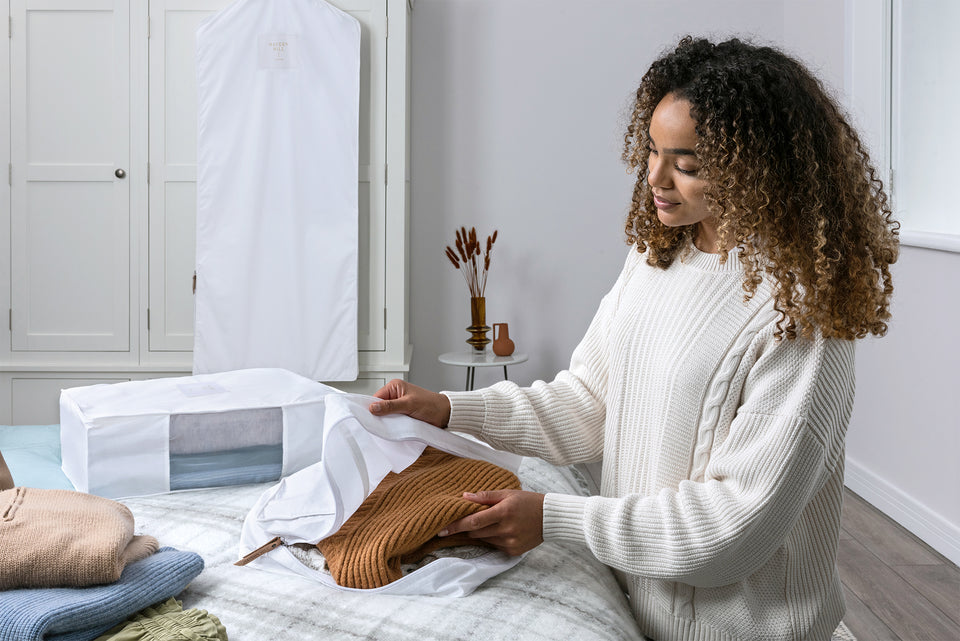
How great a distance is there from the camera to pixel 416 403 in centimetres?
136

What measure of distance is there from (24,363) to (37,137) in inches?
33.4

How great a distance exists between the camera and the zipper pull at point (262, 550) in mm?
1293

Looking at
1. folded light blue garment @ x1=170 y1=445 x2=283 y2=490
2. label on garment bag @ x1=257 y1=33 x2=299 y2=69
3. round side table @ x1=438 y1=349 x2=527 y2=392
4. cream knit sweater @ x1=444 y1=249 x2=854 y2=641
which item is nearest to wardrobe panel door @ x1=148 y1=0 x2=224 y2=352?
label on garment bag @ x1=257 y1=33 x2=299 y2=69

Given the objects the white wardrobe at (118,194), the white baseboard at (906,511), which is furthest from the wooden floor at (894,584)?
the white wardrobe at (118,194)

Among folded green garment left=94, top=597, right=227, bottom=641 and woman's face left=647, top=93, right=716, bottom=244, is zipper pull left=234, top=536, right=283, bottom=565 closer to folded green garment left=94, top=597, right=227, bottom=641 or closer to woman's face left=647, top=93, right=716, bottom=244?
folded green garment left=94, top=597, right=227, bottom=641

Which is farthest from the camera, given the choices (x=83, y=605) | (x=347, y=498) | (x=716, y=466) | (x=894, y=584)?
(x=894, y=584)

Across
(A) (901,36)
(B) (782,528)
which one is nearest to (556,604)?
(B) (782,528)

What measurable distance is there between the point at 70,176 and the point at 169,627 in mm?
2676

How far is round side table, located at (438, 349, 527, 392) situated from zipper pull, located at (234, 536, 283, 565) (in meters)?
2.09

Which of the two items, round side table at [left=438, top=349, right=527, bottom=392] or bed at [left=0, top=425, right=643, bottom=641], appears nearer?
bed at [left=0, top=425, right=643, bottom=641]

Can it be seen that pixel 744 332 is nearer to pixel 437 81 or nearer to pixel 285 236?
pixel 285 236

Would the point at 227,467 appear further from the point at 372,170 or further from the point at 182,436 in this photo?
the point at 372,170

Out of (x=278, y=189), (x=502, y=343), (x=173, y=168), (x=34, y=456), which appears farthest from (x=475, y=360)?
(x=34, y=456)

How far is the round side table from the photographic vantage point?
3426 millimetres
